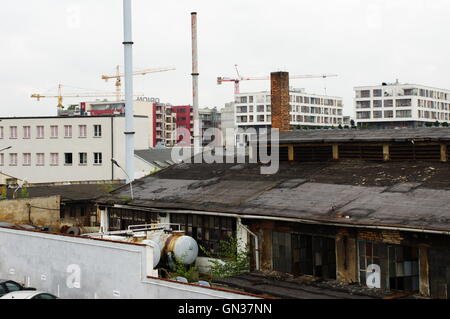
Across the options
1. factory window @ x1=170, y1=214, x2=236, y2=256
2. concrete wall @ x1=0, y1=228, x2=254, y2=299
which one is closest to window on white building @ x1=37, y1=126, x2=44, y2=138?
concrete wall @ x1=0, y1=228, x2=254, y2=299

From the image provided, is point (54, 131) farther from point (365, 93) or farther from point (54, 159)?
point (365, 93)

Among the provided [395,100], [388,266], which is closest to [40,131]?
[388,266]

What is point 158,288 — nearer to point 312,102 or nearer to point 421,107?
point 421,107

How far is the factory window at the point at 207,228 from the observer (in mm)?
26906

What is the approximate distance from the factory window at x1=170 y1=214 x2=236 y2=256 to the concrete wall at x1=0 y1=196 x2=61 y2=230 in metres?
13.1

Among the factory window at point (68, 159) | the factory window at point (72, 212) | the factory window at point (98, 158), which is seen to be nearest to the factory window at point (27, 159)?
the factory window at point (68, 159)

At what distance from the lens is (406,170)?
25.4 metres

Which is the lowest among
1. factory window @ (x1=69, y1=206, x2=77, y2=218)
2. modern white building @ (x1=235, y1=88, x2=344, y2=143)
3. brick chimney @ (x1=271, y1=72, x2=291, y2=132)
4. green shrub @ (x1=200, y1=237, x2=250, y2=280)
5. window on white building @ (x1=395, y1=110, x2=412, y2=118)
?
green shrub @ (x1=200, y1=237, x2=250, y2=280)

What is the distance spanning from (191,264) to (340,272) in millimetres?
8601

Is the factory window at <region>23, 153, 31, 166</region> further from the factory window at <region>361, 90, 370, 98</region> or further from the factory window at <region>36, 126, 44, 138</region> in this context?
the factory window at <region>361, 90, 370, 98</region>

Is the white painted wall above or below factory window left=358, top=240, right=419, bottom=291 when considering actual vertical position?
above

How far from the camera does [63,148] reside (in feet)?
249

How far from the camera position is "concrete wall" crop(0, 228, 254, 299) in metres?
19.5

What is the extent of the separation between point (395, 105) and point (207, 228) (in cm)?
13215
